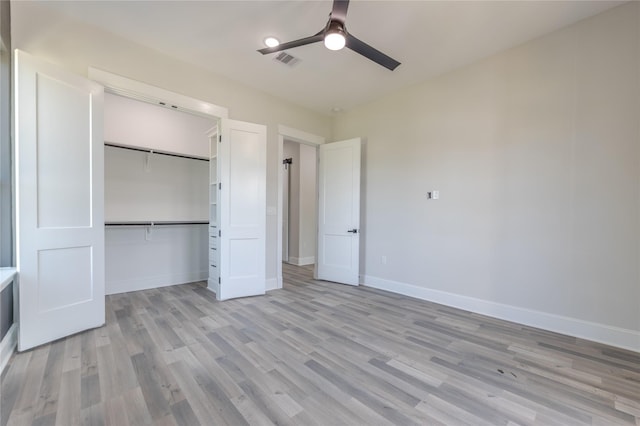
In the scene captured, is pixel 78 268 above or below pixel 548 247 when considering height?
below

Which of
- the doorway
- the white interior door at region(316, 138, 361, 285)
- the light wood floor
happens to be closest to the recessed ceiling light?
the white interior door at region(316, 138, 361, 285)

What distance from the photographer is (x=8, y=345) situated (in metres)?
2.13

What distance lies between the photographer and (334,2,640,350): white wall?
8.07 feet

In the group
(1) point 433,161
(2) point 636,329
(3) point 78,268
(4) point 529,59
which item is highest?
(4) point 529,59

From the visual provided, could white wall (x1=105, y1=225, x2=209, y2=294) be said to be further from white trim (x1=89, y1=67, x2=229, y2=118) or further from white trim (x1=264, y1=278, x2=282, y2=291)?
white trim (x1=89, y1=67, x2=229, y2=118)

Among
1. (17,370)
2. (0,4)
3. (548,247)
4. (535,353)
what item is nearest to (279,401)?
(17,370)

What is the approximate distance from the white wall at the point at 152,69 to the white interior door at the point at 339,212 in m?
0.74

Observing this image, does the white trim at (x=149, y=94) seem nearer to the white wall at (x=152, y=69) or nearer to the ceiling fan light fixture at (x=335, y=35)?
the white wall at (x=152, y=69)

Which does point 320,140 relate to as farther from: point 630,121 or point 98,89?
point 630,121

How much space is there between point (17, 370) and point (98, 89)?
8.18ft

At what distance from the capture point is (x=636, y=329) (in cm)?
237

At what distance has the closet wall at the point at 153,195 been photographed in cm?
392

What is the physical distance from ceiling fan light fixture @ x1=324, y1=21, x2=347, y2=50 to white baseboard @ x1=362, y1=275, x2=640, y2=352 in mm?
3202

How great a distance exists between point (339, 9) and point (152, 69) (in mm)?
2398
